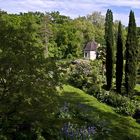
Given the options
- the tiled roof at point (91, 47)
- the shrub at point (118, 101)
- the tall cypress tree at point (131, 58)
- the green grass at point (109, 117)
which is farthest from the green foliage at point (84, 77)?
the tiled roof at point (91, 47)

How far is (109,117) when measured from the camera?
28.4m

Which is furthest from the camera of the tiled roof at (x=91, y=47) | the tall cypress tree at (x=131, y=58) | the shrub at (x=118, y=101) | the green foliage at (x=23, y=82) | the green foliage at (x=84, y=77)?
the tiled roof at (x=91, y=47)

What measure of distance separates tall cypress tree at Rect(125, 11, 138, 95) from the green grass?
4239mm

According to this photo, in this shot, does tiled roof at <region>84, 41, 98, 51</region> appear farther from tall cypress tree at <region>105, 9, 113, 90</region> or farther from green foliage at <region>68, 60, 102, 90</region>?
tall cypress tree at <region>105, 9, 113, 90</region>

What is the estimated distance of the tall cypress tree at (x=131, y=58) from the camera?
38219 millimetres

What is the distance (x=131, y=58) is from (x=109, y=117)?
39.7 feet

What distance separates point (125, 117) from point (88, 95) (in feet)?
28.7

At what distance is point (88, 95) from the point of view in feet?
125

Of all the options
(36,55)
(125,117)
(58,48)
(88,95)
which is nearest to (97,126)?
(125,117)

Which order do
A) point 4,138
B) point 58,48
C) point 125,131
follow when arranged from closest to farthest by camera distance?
point 4,138
point 125,131
point 58,48

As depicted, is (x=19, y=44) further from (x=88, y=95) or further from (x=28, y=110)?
(x=88, y=95)

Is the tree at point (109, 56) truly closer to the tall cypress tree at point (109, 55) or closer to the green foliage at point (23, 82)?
the tall cypress tree at point (109, 55)

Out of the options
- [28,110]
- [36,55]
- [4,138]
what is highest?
[36,55]

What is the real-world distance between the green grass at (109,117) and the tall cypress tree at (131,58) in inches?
167
